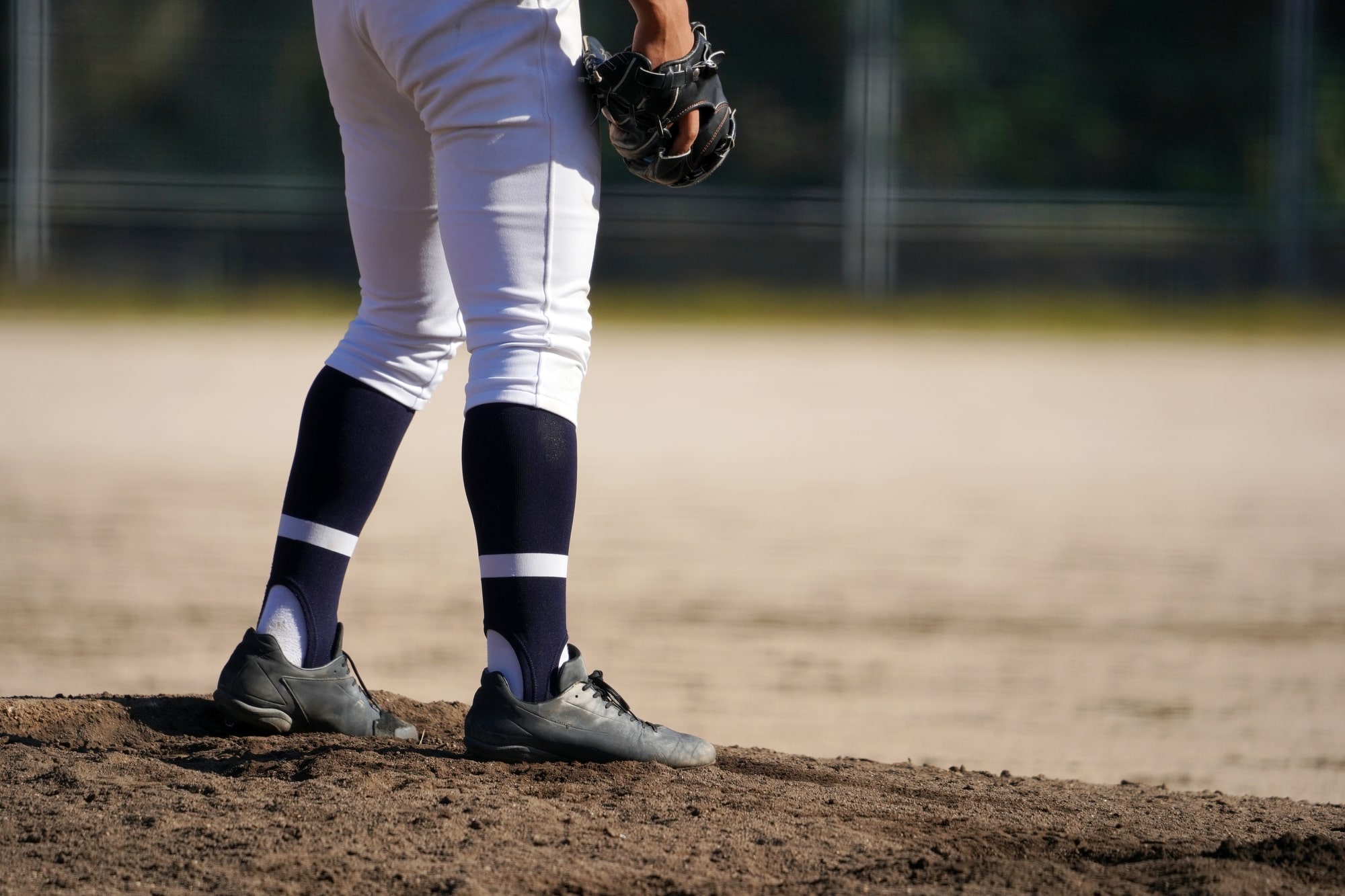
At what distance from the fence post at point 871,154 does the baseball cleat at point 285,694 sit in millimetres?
13867

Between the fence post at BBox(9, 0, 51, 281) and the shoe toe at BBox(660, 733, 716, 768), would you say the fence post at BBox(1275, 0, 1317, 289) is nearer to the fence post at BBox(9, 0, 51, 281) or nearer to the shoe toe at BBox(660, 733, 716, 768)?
Result: the fence post at BBox(9, 0, 51, 281)

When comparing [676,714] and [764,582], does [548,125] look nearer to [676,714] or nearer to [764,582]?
[676,714]

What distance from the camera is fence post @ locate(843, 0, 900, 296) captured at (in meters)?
15.5

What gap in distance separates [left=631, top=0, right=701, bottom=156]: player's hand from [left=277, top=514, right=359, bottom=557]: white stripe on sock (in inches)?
28.7

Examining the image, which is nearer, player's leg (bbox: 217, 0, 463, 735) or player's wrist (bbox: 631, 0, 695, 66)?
player's wrist (bbox: 631, 0, 695, 66)

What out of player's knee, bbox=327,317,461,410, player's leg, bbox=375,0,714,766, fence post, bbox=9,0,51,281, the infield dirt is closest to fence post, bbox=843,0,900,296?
the infield dirt

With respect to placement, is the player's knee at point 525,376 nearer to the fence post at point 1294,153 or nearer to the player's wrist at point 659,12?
the player's wrist at point 659,12

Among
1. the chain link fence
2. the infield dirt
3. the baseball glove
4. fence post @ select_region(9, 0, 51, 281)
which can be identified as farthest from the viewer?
the chain link fence

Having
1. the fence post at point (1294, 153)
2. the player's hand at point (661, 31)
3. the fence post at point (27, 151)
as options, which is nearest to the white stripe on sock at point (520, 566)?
the player's hand at point (661, 31)

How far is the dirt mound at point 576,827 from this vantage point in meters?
1.42

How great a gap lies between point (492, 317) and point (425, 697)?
1.06 m

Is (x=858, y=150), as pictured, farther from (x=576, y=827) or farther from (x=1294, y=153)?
(x=576, y=827)

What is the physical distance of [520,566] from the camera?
69.1 inches

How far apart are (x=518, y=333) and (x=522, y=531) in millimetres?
231
